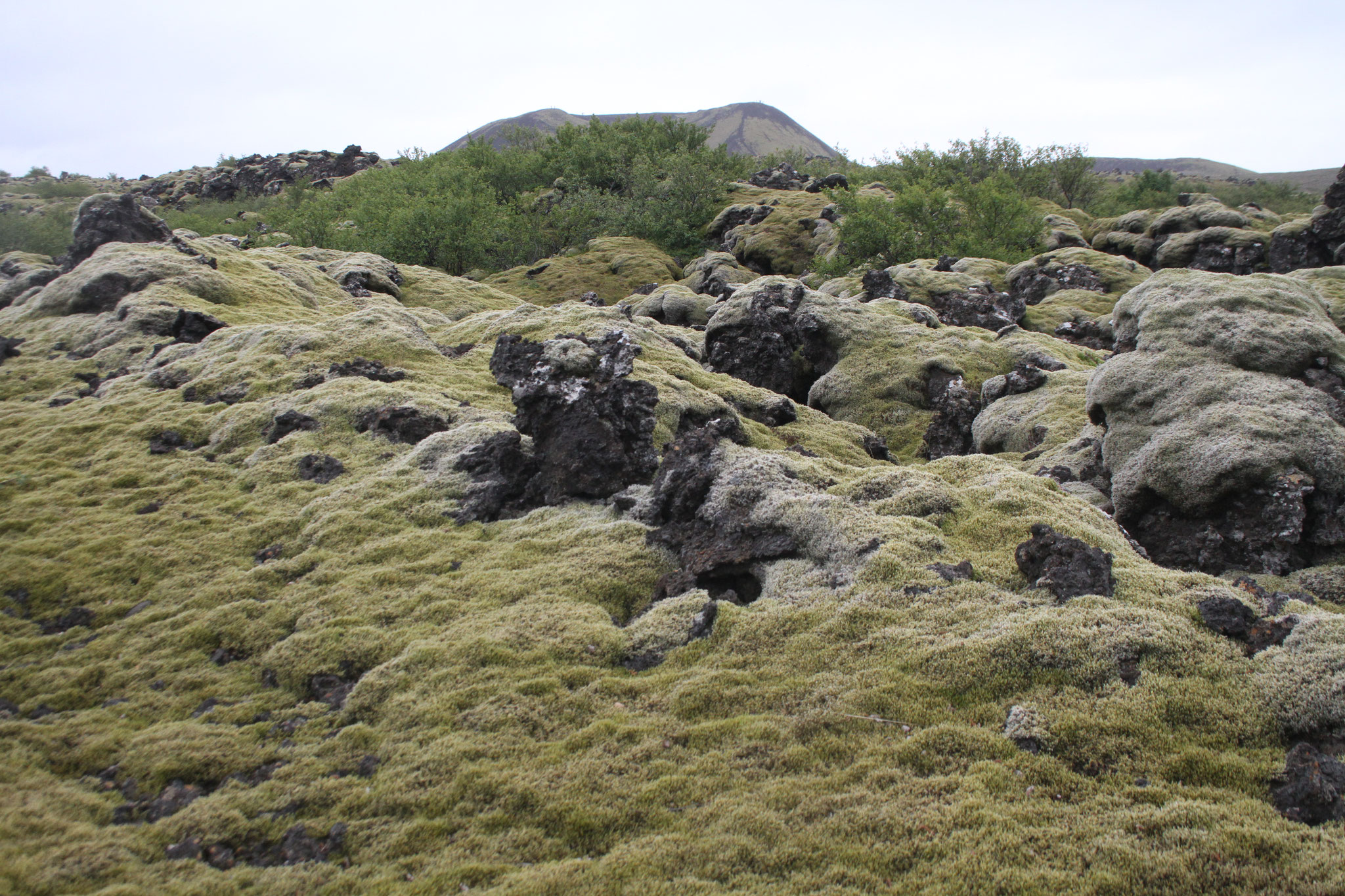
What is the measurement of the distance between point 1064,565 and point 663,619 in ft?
16.6

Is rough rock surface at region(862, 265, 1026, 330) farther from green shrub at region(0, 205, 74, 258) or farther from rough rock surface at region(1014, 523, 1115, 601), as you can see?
green shrub at region(0, 205, 74, 258)

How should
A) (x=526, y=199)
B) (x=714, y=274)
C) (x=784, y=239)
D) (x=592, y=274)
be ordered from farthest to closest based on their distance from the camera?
(x=526, y=199) < (x=784, y=239) < (x=592, y=274) < (x=714, y=274)

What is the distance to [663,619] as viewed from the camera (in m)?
9.72

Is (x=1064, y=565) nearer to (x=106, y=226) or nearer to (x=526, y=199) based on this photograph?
(x=106, y=226)

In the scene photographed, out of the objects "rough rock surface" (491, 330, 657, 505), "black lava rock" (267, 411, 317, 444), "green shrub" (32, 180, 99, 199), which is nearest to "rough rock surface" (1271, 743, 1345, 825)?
A: "rough rock surface" (491, 330, 657, 505)

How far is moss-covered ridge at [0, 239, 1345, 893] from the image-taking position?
18.6ft

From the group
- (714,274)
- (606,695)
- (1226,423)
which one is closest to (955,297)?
(714,274)

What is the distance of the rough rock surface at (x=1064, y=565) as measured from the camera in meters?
8.22

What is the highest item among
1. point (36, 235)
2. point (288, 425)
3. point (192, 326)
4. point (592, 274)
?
point (36, 235)

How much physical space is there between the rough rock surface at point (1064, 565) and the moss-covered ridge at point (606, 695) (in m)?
0.30

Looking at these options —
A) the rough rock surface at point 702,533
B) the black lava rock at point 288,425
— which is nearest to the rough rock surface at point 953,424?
the rough rock surface at point 702,533

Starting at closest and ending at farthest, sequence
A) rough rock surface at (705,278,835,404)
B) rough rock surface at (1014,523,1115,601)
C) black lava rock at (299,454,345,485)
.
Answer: rough rock surface at (1014,523,1115,601) → black lava rock at (299,454,345,485) → rough rock surface at (705,278,835,404)

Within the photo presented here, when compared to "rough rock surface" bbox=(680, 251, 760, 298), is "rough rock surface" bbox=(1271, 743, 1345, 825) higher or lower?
lower

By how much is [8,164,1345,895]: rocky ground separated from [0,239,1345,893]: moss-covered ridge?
0.14 feet
